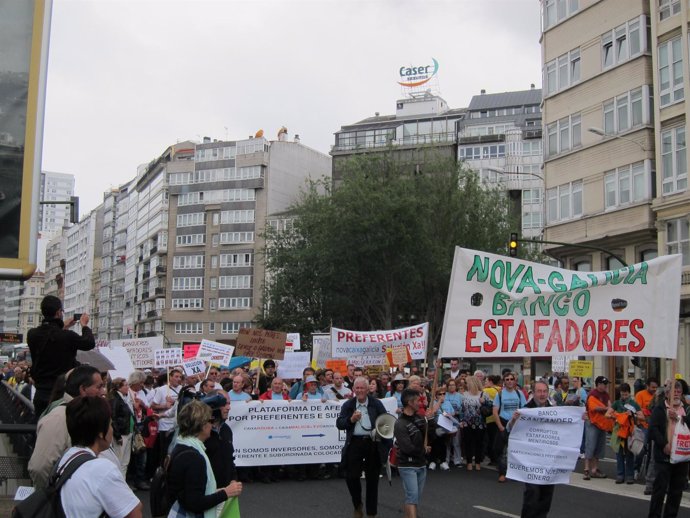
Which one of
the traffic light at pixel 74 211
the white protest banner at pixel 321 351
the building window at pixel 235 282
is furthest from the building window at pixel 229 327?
the white protest banner at pixel 321 351

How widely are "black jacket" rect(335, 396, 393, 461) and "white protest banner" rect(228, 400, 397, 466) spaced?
4114 millimetres

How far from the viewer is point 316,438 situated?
15.5 m

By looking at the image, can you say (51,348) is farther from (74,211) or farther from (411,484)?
(74,211)

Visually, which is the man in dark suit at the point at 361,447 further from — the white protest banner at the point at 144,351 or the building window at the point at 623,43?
the building window at the point at 623,43

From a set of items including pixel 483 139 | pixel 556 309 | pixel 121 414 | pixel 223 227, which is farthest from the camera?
pixel 223 227

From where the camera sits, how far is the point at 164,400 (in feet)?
48.0

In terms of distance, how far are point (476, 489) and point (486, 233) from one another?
121 ft

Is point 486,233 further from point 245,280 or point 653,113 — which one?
point 245,280

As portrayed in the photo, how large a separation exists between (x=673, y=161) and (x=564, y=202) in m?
7.06

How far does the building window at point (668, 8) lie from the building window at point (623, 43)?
1155 mm

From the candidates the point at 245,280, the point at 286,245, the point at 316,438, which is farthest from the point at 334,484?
the point at 245,280

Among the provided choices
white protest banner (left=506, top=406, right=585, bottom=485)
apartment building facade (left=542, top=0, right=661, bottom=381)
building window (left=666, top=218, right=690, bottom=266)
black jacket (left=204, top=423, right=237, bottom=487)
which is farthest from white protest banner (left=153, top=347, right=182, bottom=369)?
building window (left=666, top=218, right=690, bottom=266)

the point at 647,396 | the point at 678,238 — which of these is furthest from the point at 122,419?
the point at 678,238

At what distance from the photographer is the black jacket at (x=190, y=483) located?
19.8ft
